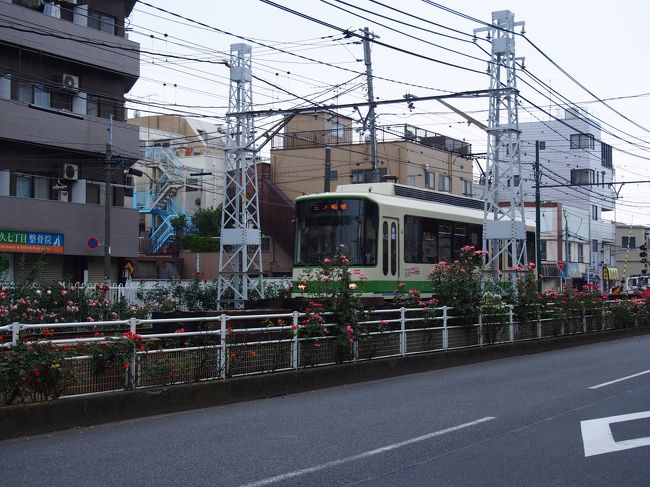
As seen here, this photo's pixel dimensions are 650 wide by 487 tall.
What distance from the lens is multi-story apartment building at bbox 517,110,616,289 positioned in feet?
235

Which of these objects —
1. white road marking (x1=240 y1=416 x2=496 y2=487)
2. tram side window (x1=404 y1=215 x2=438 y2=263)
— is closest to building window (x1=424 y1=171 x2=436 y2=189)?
tram side window (x1=404 y1=215 x2=438 y2=263)

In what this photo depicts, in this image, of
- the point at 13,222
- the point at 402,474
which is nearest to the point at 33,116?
the point at 13,222

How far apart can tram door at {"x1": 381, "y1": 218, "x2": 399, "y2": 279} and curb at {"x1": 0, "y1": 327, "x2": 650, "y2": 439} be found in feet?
13.9

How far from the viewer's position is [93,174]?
37500mm

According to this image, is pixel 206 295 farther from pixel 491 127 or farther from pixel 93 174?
pixel 491 127

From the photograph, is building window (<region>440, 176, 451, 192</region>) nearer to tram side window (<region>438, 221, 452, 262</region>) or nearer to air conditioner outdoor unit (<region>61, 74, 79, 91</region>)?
air conditioner outdoor unit (<region>61, 74, 79, 91</region>)

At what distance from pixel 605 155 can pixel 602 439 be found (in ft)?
233

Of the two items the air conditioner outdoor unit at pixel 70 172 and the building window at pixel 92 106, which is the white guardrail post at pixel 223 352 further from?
the building window at pixel 92 106

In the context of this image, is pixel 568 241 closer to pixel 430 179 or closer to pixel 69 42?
pixel 430 179

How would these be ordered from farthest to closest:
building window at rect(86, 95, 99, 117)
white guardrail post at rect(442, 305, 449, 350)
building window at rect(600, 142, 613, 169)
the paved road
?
Result: 1. building window at rect(600, 142, 613, 169)
2. building window at rect(86, 95, 99, 117)
3. white guardrail post at rect(442, 305, 449, 350)
4. the paved road

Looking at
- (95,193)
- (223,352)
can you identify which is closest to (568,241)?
(95,193)

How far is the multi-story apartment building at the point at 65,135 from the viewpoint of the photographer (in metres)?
33.5

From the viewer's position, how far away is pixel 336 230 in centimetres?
2278

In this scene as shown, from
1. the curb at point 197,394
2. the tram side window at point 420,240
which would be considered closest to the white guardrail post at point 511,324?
the curb at point 197,394
